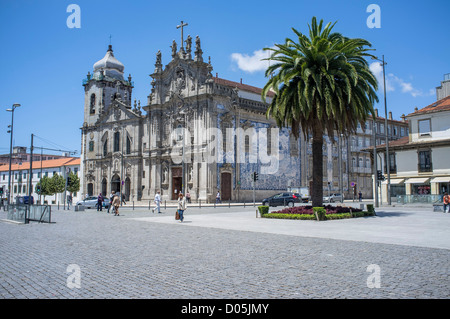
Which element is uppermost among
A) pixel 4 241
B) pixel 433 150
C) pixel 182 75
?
pixel 182 75

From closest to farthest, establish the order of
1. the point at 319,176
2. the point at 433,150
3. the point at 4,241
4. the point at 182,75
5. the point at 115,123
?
the point at 4,241, the point at 319,176, the point at 433,150, the point at 182,75, the point at 115,123

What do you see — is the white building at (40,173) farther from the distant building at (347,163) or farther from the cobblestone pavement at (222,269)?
the cobblestone pavement at (222,269)

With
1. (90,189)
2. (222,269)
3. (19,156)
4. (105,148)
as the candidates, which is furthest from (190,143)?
(19,156)

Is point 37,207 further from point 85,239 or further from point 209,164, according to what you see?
point 209,164

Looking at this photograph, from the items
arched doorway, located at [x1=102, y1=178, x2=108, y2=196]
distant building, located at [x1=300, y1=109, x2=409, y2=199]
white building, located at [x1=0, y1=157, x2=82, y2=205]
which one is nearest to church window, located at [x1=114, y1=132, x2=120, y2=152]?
Answer: arched doorway, located at [x1=102, y1=178, x2=108, y2=196]

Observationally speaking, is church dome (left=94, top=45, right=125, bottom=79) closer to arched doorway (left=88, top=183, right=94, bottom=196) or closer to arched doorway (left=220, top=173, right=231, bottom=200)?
arched doorway (left=88, top=183, right=94, bottom=196)

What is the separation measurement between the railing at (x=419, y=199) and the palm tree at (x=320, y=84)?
15.5 metres

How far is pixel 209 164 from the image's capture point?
151 feet

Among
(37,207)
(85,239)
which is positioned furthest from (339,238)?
(37,207)

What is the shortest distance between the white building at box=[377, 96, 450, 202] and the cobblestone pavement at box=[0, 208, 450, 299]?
96.5ft

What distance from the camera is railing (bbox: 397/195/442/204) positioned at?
33344 millimetres

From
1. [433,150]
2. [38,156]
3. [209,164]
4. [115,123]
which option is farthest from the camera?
[38,156]

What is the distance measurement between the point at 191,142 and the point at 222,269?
134 ft

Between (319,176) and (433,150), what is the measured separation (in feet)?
70.5
